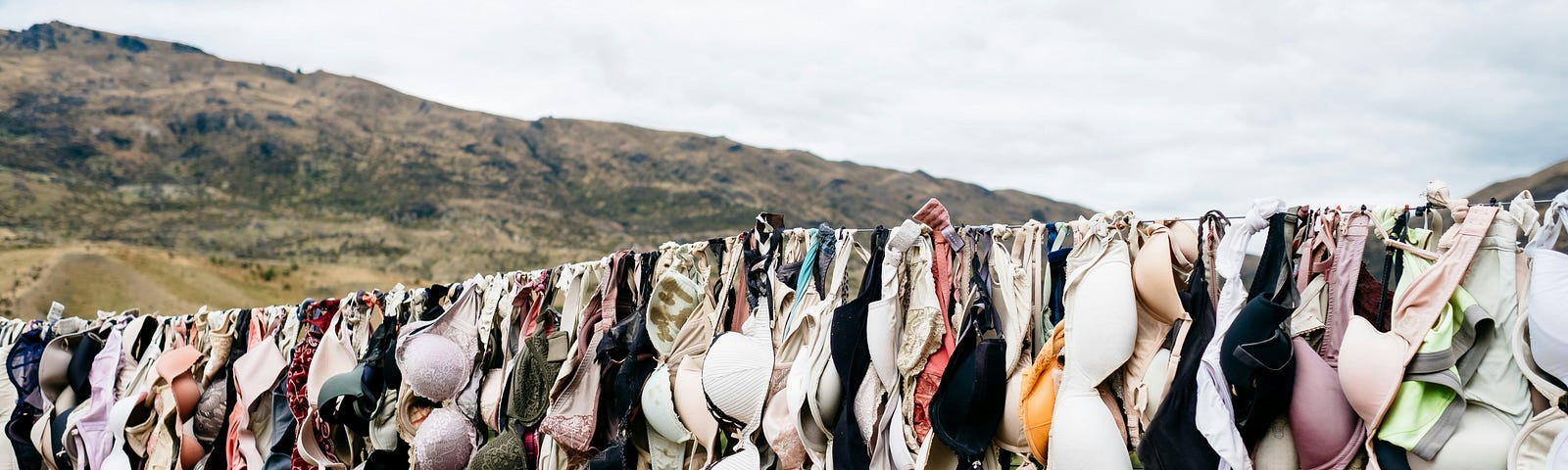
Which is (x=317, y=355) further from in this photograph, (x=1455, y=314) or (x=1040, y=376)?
(x=1455, y=314)

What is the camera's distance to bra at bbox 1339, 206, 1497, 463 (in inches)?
69.7

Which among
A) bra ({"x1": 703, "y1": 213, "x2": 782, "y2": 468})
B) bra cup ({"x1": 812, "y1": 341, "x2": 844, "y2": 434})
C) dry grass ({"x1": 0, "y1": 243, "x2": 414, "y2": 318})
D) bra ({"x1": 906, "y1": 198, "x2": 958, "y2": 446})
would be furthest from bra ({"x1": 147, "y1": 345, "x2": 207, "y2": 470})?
dry grass ({"x1": 0, "y1": 243, "x2": 414, "y2": 318})

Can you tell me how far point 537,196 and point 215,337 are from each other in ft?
174

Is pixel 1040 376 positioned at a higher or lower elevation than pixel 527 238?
higher

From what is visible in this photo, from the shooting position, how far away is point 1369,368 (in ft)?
5.92

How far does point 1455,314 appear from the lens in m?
1.79

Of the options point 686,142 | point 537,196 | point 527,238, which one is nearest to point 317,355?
point 527,238

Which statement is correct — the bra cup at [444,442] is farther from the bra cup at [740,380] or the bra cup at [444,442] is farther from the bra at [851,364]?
the bra at [851,364]

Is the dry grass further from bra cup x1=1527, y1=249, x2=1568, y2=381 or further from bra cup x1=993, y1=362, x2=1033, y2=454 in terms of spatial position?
bra cup x1=1527, y1=249, x2=1568, y2=381

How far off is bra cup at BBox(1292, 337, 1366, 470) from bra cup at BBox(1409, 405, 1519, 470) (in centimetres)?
14

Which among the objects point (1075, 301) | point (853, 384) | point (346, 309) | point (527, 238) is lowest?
point (527, 238)

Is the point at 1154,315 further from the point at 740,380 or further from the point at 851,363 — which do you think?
the point at 740,380

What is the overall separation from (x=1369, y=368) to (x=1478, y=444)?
0.66 ft

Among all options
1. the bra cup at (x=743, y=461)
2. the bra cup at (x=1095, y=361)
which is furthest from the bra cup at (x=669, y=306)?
the bra cup at (x=1095, y=361)
